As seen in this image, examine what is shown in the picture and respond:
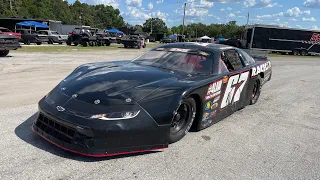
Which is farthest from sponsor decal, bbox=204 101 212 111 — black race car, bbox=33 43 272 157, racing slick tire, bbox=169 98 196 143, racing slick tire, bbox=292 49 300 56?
racing slick tire, bbox=292 49 300 56

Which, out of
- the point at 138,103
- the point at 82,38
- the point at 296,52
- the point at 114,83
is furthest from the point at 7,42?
the point at 296,52

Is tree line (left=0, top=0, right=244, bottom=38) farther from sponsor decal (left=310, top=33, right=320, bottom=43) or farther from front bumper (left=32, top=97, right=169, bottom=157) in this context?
front bumper (left=32, top=97, right=169, bottom=157)

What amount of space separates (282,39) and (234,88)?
3096cm

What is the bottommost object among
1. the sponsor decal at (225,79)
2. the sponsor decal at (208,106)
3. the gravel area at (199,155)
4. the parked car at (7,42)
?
the gravel area at (199,155)

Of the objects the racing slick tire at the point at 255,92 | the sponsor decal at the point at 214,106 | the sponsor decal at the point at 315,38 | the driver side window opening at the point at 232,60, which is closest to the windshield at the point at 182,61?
the driver side window opening at the point at 232,60

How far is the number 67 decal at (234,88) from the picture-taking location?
4691 mm

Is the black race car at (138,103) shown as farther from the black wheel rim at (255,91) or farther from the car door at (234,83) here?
the black wheel rim at (255,91)

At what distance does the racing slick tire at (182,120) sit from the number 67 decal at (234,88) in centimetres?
87

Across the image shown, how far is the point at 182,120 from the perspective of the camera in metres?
3.93

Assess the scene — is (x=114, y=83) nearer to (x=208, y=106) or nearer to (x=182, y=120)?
(x=182, y=120)

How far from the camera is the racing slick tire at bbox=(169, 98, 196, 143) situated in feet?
12.2

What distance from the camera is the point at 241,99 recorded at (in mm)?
5414

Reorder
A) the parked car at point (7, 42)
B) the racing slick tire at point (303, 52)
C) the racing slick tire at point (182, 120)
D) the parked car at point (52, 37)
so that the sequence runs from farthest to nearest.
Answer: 1. the racing slick tire at point (303, 52)
2. the parked car at point (52, 37)
3. the parked car at point (7, 42)
4. the racing slick tire at point (182, 120)

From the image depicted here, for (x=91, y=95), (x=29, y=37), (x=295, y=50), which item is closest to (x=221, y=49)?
(x=91, y=95)
